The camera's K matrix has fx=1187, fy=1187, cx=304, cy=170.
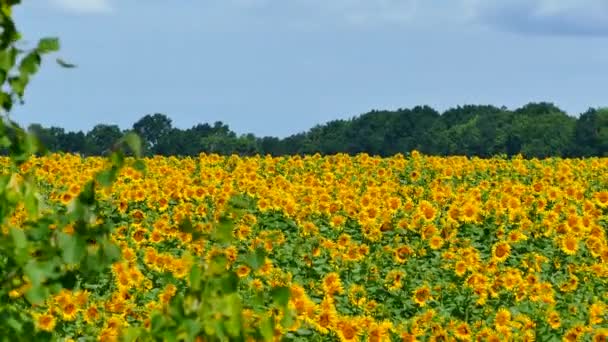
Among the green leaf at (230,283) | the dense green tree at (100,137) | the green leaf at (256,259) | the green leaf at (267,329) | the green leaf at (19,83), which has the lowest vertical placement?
the green leaf at (267,329)

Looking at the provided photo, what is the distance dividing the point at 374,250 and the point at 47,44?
351 inches

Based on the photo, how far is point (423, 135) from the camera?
204 ft

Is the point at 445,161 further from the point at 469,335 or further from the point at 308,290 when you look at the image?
the point at 469,335

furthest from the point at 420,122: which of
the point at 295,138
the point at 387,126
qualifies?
the point at 295,138

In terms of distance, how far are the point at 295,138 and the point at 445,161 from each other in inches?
1945

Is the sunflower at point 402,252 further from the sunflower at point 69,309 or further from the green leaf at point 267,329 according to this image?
the green leaf at point 267,329

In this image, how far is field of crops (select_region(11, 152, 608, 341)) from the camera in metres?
8.79

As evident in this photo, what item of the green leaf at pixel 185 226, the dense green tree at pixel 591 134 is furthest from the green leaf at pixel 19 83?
the dense green tree at pixel 591 134

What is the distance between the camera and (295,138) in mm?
69312

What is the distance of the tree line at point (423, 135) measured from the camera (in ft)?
172

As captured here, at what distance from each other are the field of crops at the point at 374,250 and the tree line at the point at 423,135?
3180 centimetres

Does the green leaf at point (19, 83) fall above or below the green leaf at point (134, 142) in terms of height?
above

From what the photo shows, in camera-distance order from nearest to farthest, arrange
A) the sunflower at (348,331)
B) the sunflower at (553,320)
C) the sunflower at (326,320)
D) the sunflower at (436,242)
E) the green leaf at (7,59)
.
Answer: the green leaf at (7,59) → the sunflower at (348,331) → the sunflower at (326,320) → the sunflower at (553,320) → the sunflower at (436,242)

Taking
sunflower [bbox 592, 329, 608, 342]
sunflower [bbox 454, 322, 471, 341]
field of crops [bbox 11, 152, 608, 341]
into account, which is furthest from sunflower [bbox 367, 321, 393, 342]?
sunflower [bbox 592, 329, 608, 342]
